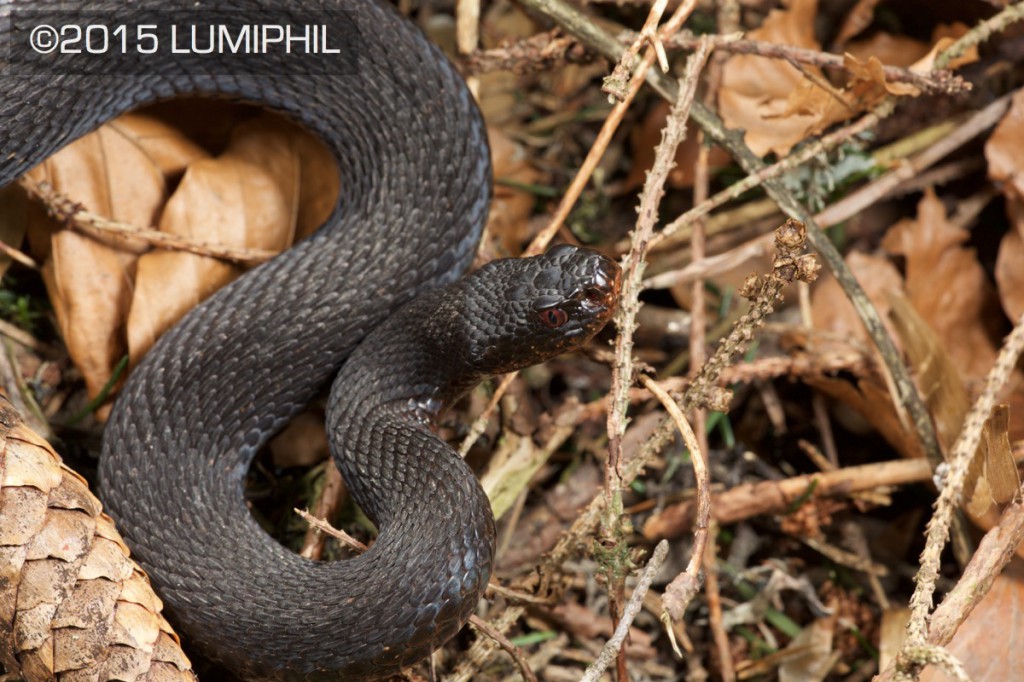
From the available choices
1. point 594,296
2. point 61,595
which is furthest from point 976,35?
point 61,595

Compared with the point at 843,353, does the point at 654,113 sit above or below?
above

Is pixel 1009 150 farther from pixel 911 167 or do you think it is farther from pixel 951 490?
pixel 951 490

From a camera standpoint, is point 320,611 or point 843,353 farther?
point 843,353

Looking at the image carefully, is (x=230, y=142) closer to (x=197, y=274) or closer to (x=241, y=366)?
(x=197, y=274)

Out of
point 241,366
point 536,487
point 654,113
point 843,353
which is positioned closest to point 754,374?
point 843,353

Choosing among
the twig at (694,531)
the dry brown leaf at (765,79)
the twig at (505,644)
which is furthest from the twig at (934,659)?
the dry brown leaf at (765,79)

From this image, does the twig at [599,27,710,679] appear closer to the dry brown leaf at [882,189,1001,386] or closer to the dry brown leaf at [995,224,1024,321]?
the dry brown leaf at [882,189,1001,386]
